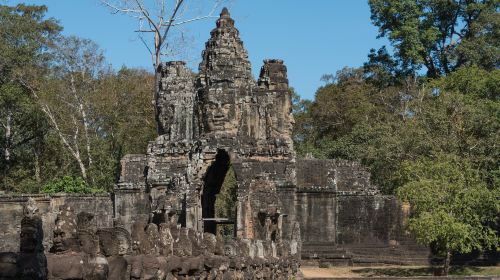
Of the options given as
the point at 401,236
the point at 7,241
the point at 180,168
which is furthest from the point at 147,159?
the point at 401,236

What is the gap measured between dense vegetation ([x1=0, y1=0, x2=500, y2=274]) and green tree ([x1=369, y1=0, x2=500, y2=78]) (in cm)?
6

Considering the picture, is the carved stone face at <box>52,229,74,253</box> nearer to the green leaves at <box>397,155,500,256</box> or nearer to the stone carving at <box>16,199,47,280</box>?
the stone carving at <box>16,199,47,280</box>

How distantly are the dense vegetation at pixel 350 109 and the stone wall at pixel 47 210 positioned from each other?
525cm

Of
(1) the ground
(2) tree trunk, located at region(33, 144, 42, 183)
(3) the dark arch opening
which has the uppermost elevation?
(2) tree trunk, located at region(33, 144, 42, 183)

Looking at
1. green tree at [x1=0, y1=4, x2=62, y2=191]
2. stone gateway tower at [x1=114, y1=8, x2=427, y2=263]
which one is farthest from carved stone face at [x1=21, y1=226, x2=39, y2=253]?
green tree at [x1=0, y1=4, x2=62, y2=191]

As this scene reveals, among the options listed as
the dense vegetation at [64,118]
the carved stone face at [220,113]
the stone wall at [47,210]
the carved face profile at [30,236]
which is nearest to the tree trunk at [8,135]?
the dense vegetation at [64,118]

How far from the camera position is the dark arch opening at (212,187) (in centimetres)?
2927

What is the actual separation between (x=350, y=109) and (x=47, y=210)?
853 inches

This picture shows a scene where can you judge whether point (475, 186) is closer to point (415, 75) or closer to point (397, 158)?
point (397, 158)

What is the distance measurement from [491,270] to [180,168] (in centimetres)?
997

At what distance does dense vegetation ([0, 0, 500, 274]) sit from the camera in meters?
32.8

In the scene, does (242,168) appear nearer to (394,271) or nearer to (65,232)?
(394,271)

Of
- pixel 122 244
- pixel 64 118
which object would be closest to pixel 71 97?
pixel 64 118

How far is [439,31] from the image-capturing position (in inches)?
1932
